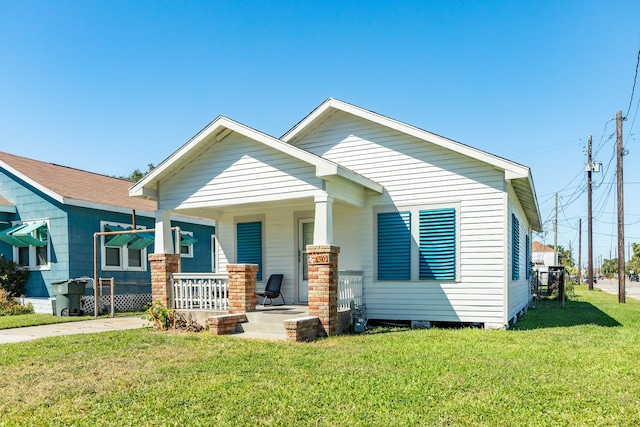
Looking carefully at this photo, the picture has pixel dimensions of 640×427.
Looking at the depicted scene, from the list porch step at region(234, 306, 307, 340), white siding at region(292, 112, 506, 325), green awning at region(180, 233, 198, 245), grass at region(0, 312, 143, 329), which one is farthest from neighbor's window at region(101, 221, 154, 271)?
porch step at region(234, 306, 307, 340)

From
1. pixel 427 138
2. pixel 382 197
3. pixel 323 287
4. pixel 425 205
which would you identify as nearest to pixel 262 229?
pixel 382 197

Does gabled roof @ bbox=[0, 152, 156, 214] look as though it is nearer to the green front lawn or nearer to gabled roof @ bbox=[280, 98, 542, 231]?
the green front lawn

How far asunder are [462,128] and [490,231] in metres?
9.25

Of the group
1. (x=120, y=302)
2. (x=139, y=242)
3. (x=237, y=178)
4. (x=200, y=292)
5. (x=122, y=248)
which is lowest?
(x=120, y=302)

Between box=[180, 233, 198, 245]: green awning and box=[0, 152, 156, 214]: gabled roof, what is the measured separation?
1.49 m

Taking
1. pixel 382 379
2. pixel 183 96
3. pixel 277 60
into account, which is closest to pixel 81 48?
pixel 183 96

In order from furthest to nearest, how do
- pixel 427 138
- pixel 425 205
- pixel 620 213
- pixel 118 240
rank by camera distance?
1. pixel 620 213
2. pixel 118 240
3. pixel 425 205
4. pixel 427 138

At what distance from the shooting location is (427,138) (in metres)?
9.75

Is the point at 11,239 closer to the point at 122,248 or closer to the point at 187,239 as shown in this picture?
the point at 122,248

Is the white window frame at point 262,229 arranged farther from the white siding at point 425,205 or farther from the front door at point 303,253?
the white siding at point 425,205

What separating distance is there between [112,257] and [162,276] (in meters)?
6.01

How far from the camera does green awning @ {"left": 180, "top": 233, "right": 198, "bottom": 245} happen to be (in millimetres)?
16608

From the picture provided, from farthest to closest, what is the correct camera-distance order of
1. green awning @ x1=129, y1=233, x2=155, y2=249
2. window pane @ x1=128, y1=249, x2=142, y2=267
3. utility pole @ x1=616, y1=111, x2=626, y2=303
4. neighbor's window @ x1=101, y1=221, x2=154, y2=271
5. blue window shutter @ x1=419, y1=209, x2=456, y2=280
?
utility pole @ x1=616, y1=111, x2=626, y2=303, window pane @ x1=128, y1=249, x2=142, y2=267, green awning @ x1=129, y1=233, x2=155, y2=249, neighbor's window @ x1=101, y1=221, x2=154, y2=271, blue window shutter @ x1=419, y1=209, x2=456, y2=280

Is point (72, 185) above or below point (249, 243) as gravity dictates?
above
